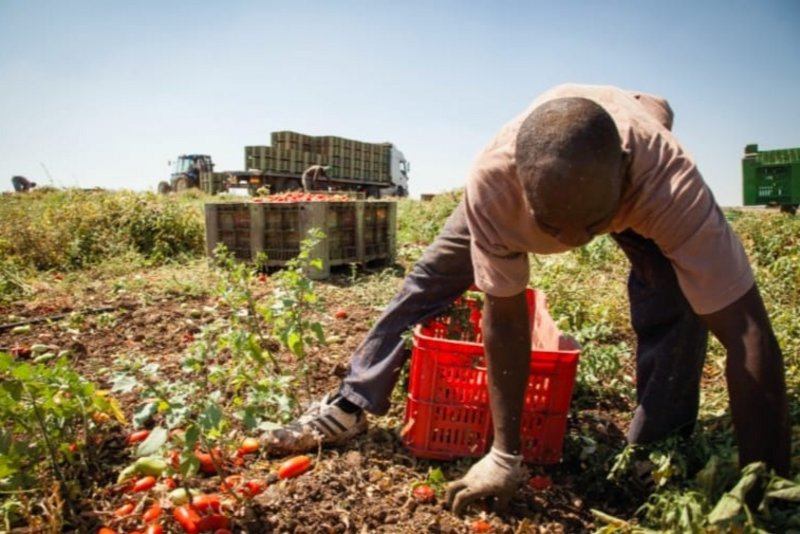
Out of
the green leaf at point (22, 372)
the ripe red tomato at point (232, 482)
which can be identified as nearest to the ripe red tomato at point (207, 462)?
the ripe red tomato at point (232, 482)

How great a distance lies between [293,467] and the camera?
2188mm

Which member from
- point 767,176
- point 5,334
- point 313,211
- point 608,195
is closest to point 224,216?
point 313,211

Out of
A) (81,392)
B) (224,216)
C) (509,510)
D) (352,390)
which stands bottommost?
(509,510)

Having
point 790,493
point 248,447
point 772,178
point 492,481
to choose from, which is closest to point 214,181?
point 772,178

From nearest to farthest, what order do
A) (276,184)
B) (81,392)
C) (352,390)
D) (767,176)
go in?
(81,392) < (352,390) < (767,176) < (276,184)

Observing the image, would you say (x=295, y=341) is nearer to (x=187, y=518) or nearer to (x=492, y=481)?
(x=187, y=518)

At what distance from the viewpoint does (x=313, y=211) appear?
19.5ft

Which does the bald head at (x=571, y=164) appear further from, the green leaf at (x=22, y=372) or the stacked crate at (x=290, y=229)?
the stacked crate at (x=290, y=229)

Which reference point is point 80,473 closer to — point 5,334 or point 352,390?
point 352,390

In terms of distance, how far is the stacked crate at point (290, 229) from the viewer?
599cm

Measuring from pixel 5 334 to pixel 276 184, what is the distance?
16703 mm

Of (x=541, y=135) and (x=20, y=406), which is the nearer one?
(x=541, y=135)

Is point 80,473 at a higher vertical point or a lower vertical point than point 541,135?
lower

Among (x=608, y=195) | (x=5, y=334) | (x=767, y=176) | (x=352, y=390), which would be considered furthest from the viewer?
(x=767, y=176)
